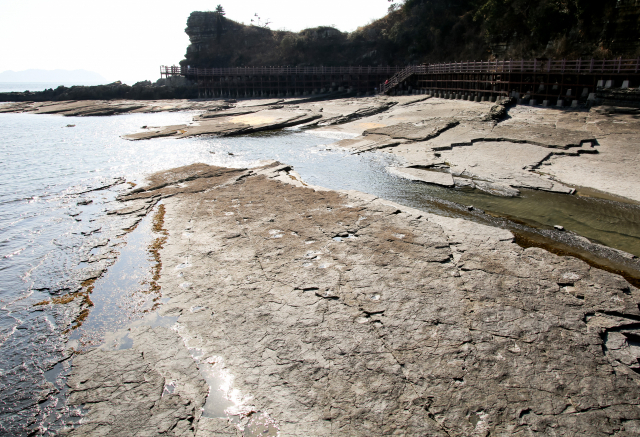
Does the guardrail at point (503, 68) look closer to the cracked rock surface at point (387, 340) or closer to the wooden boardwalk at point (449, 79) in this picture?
the wooden boardwalk at point (449, 79)

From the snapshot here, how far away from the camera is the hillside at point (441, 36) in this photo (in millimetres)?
22734

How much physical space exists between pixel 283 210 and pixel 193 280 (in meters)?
2.72

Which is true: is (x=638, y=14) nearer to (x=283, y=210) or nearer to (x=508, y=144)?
(x=508, y=144)

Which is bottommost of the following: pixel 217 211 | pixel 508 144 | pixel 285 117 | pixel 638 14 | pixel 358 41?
pixel 217 211

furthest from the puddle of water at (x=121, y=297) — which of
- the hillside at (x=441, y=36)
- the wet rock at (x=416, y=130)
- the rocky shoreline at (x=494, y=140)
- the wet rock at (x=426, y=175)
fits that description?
the hillside at (x=441, y=36)

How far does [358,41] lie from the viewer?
50.2 meters

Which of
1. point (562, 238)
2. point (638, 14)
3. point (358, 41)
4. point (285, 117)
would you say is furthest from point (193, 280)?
point (358, 41)

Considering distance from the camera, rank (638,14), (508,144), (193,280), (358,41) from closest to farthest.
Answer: (193,280)
(508,144)
(638,14)
(358,41)

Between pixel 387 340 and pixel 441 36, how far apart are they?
43.7m

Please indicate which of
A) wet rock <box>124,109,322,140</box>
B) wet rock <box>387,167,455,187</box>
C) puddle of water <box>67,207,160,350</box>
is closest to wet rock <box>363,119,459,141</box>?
wet rock <box>387,167,455,187</box>

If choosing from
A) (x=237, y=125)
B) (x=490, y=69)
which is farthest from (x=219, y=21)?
(x=490, y=69)

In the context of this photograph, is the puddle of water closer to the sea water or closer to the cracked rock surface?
the sea water

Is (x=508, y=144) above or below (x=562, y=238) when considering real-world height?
above

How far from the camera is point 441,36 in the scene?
40.8 metres
